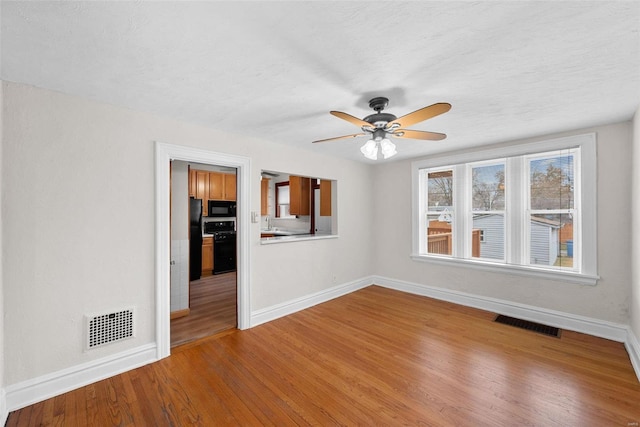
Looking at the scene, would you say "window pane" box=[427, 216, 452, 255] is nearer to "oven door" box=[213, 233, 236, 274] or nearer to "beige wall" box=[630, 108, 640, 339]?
"beige wall" box=[630, 108, 640, 339]

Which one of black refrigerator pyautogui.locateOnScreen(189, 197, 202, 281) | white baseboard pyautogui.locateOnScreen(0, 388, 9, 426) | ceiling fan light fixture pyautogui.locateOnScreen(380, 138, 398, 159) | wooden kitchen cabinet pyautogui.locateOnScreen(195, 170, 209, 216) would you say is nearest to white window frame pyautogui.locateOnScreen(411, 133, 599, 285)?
ceiling fan light fixture pyautogui.locateOnScreen(380, 138, 398, 159)

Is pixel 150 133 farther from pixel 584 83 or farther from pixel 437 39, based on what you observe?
pixel 584 83

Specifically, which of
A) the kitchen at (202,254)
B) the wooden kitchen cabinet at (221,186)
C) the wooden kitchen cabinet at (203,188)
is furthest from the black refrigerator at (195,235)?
the wooden kitchen cabinet at (221,186)

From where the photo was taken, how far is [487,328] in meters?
3.24

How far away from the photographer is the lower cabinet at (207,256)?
5820mm

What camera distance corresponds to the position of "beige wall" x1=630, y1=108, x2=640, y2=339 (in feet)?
7.98

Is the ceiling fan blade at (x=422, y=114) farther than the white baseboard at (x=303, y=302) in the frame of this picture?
No

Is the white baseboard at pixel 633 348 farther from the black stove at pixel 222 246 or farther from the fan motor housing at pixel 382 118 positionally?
the black stove at pixel 222 246

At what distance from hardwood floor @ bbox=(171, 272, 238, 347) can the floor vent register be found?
11.4 ft

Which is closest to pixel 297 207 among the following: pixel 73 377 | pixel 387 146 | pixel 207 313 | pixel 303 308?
pixel 303 308

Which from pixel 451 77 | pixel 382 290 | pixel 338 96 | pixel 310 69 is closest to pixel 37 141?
pixel 310 69

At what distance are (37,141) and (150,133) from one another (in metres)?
0.78

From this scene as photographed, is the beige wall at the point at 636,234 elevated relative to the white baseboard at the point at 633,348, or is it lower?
elevated

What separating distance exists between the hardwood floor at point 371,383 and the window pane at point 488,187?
5.58 ft
